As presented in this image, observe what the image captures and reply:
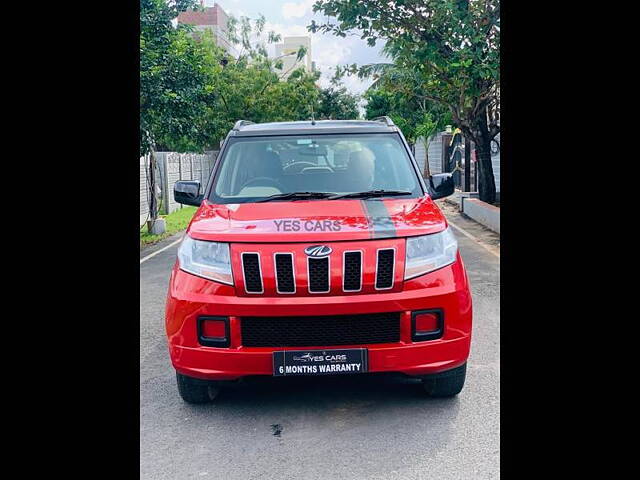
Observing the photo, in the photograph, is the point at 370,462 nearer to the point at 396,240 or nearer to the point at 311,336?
the point at 311,336

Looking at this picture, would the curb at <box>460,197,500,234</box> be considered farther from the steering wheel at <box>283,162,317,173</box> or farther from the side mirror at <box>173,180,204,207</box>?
the side mirror at <box>173,180,204,207</box>

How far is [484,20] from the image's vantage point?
45.5 feet

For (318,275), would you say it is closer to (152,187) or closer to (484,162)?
(152,187)

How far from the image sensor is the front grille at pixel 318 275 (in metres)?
4.07

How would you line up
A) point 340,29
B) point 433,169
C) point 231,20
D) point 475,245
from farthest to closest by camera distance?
point 231,20, point 433,169, point 340,29, point 475,245

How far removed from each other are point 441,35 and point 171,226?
25.0 feet

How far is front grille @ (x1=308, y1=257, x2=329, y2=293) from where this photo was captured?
4070 mm

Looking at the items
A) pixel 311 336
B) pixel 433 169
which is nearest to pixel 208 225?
pixel 311 336

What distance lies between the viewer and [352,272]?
161 inches

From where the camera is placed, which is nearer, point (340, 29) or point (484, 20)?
point (484, 20)

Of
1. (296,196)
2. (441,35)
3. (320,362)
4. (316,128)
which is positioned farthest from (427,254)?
(441,35)

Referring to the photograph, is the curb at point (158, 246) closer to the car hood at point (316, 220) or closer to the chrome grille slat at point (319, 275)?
the car hood at point (316, 220)
